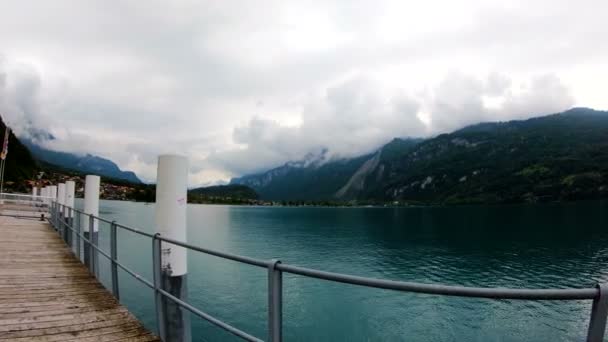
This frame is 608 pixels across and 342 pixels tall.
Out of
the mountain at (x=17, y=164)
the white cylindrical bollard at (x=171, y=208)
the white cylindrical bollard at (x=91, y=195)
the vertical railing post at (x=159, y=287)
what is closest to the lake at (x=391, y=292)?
the white cylindrical bollard at (x=91, y=195)

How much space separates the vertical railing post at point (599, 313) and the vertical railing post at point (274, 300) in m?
1.89

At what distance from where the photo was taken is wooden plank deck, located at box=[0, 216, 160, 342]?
4.84m

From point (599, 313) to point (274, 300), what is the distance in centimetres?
200

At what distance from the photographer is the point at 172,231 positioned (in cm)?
473

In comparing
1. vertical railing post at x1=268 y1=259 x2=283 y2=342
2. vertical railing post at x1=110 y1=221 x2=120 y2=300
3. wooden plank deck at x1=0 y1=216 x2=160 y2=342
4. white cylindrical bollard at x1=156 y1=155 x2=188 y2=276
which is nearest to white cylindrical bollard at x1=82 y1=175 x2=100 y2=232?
wooden plank deck at x1=0 y1=216 x2=160 y2=342

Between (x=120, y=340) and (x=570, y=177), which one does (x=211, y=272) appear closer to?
(x=120, y=340)

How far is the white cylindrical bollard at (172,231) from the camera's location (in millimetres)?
4660

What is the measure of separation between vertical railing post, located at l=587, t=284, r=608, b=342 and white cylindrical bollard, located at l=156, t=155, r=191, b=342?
4055mm

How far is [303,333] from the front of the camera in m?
19.6

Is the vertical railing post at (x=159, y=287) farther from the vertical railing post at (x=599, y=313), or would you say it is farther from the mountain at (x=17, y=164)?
the mountain at (x=17, y=164)

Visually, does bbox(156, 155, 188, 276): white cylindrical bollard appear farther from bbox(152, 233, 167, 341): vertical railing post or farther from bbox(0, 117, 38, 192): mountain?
bbox(0, 117, 38, 192): mountain

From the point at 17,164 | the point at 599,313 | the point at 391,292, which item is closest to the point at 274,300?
the point at 599,313

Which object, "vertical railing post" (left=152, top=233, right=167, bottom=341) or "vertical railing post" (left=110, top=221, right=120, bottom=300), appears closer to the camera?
"vertical railing post" (left=152, top=233, right=167, bottom=341)

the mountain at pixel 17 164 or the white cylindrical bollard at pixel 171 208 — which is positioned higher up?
the mountain at pixel 17 164
